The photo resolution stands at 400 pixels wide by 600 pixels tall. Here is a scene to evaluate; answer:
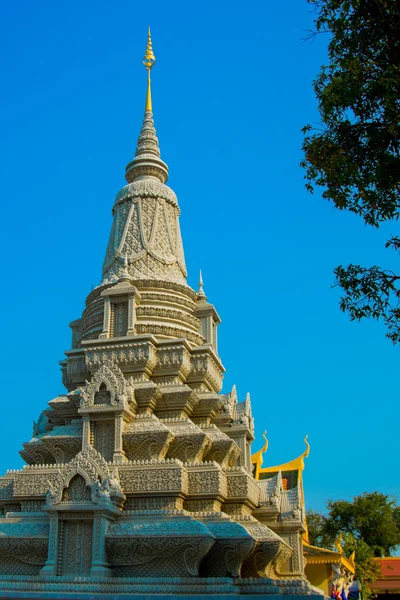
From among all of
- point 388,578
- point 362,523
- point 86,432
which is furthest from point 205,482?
point 362,523

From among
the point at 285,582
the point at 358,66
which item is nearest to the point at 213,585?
the point at 285,582

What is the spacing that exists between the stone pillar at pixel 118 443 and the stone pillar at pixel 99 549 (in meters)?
1.76

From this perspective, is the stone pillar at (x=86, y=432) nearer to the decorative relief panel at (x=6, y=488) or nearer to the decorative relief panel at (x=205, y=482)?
the decorative relief panel at (x=6, y=488)

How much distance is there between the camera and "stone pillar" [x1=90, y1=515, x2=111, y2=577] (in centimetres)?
1547

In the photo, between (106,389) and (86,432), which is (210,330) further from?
(86,432)

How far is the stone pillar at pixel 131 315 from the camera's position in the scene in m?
20.1

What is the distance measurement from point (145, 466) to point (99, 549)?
7.35 ft

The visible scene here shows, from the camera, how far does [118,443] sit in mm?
17688

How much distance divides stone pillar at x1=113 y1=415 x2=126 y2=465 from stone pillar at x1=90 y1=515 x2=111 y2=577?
1.76 metres

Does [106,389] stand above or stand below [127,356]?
below

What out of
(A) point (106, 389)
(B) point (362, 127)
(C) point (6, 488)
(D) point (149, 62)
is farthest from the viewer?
(D) point (149, 62)

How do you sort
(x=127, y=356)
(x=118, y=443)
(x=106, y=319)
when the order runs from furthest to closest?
(x=106, y=319)
(x=127, y=356)
(x=118, y=443)

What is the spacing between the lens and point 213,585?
48.5ft

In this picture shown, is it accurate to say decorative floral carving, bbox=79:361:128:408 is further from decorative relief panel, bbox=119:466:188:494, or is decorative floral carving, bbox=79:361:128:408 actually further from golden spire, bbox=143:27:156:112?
golden spire, bbox=143:27:156:112
